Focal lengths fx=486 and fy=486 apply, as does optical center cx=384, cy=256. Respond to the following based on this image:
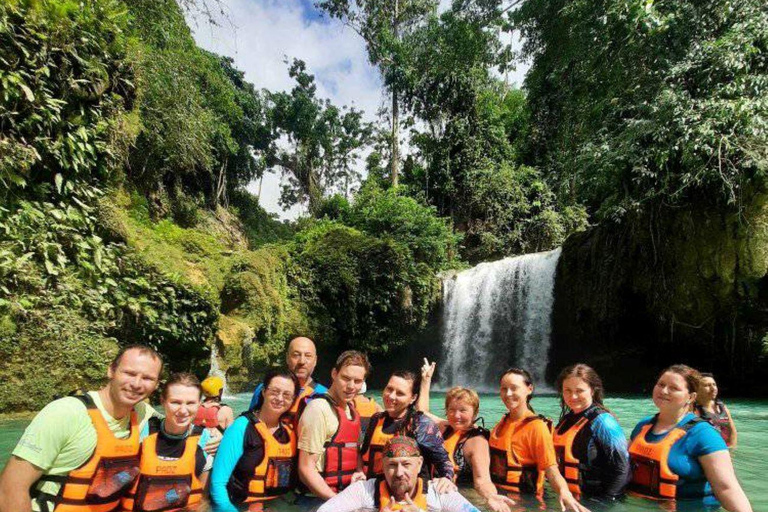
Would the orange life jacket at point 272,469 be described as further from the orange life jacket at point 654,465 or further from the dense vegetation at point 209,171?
the dense vegetation at point 209,171

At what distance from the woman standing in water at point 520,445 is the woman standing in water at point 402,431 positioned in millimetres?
619

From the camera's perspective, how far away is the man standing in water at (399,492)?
2.69 metres

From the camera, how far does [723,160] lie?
8.55 meters

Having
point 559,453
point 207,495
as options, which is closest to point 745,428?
point 559,453

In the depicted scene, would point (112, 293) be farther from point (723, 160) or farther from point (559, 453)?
point (723, 160)

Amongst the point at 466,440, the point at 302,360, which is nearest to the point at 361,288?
Result: the point at 302,360

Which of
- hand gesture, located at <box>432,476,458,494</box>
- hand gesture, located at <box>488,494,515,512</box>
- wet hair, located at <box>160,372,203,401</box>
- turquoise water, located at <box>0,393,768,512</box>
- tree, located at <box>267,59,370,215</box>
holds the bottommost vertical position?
turquoise water, located at <box>0,393,768,512</box>

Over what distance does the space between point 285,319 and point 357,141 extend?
77.5 feet

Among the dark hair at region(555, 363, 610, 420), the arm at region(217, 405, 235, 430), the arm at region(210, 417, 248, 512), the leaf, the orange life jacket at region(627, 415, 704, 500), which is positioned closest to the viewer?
the arm at region(210, 417, 248, 512)

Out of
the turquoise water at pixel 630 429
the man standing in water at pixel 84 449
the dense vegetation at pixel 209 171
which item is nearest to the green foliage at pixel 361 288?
the dense vegetation at pixel 209 171

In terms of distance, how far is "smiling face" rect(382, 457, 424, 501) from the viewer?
2678 mm

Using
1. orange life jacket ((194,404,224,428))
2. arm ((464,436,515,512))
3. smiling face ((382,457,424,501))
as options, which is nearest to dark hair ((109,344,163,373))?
smiling face ((382,457,424,501))

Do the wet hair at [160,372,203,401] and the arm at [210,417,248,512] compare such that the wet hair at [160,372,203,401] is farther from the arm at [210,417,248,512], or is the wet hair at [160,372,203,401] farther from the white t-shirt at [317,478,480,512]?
the white t-shirt at [317,478,480,512]

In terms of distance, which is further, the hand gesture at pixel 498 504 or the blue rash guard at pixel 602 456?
the blue rash guard at pixel 602 456
